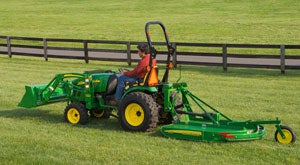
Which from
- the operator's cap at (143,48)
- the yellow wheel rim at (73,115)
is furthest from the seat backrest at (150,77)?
the yellow wheel rim at (73,115)

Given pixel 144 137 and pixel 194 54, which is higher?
pixel 194 54

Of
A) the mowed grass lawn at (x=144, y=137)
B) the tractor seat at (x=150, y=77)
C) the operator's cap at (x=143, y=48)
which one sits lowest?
the mowed grass lawn at (x=144, y=137)

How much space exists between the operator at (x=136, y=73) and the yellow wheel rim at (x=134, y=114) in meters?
0.53

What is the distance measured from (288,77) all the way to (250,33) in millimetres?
17822

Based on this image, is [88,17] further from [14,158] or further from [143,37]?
[14,158]

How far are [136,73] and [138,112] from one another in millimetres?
777

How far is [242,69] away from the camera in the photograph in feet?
66.7

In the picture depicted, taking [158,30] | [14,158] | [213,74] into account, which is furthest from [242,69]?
[158,30]

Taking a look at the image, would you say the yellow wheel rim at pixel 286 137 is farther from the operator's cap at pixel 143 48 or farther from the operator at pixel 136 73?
the operator's cap at pixel 143 48

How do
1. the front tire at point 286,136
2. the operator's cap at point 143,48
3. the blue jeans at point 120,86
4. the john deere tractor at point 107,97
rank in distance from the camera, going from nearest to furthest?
the front tire at point 286,136 < the john deere tractor at point 107,97 < the operator's cap at point 143,48 < the blue jeans at point 120,86

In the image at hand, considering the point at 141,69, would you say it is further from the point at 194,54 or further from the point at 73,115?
the point at 194,54

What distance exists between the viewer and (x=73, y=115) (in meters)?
11.0

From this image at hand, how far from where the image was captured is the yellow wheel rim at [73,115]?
431 inches

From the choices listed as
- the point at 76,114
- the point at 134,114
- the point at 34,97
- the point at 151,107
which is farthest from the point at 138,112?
the point at 34,97
